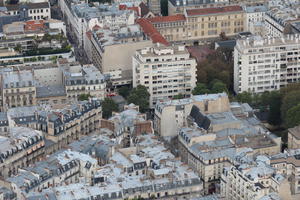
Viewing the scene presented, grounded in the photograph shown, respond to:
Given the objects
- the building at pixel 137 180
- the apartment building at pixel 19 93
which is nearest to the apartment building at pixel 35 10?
the apartment building at pixel 19 93

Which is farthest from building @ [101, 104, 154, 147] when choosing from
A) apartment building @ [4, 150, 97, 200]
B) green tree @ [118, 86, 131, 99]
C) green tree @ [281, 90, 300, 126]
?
green tree @ [281, 90, 300, 126]

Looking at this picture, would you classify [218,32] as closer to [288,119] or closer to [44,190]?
[288,119]

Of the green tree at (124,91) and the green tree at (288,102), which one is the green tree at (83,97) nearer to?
the green tree at (124,91)

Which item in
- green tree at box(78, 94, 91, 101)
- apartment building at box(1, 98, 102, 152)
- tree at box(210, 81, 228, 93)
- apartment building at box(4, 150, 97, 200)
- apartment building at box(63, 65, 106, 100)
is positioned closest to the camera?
apartment building at box(4, 150, 97, 200)

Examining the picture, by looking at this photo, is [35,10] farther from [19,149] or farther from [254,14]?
[19,149]

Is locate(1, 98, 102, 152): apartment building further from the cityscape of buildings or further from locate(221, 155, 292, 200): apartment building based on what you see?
locate(221, 155, 292, 200): apartment building

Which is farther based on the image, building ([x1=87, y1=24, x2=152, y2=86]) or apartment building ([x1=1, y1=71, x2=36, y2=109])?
building ([x1=87, y1=24, x2=152, y2=86])

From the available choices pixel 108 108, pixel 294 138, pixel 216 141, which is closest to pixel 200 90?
pixel 108 108
